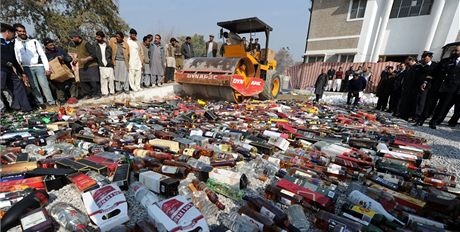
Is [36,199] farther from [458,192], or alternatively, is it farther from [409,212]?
[458,192]

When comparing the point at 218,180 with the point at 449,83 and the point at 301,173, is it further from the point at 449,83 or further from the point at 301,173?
the point at 449,83

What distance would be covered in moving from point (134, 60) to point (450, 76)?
9.26 m

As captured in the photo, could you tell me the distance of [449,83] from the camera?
5062mm

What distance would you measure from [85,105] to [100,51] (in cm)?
177

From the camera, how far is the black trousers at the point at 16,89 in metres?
4.88

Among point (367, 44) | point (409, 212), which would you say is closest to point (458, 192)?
point (409, 212)

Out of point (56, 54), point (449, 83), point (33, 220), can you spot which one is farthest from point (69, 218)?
point (449, 83)

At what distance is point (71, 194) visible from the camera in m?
2.07

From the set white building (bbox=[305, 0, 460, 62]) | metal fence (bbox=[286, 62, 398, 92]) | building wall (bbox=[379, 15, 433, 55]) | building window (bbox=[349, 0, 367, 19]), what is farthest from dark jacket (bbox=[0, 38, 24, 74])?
building wall (bbox=[379, 15, 433, 55])

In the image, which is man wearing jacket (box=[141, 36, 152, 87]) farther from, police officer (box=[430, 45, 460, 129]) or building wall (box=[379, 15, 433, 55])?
building wall (box=[379, 15, 433, 55])

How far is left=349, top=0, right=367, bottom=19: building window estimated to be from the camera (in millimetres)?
15461

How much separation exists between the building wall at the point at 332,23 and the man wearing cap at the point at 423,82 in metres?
11.3

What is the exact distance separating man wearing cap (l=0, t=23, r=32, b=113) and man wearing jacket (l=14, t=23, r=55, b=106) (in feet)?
0.36

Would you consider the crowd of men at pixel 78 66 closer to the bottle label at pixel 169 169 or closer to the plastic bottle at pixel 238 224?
the bottle label at pixel 169 169
